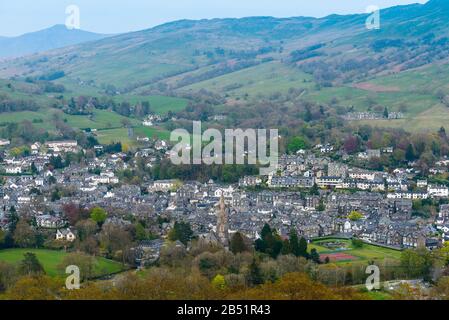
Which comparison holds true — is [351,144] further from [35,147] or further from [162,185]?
[35,147]

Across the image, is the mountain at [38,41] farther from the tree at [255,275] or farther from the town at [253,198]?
the tree at [255,275]

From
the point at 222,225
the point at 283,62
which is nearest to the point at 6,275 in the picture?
the point at 222,225

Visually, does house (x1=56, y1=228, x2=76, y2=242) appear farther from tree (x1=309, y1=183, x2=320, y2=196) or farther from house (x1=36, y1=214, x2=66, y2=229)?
tree (x1=309, y1=183, x2=320, y2=196)


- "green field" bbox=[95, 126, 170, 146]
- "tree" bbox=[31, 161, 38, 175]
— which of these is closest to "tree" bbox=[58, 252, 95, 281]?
"tree" bbox=[31, 161, 38, 175]

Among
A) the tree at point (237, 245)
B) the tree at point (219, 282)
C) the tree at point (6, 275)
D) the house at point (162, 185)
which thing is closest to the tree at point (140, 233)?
the tree at point (237, 245)

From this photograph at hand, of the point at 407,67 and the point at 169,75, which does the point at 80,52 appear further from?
the point at 407,67
